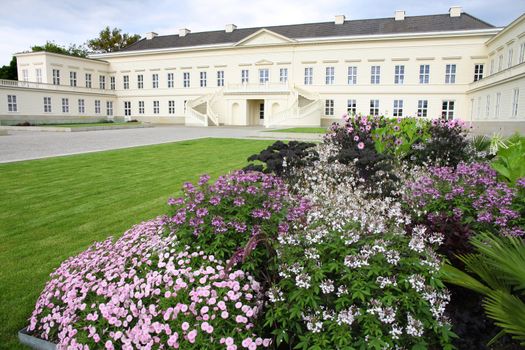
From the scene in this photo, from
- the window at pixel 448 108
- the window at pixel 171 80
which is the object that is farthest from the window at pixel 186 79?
the window at pixel 448 108

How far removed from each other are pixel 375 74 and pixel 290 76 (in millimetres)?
9573

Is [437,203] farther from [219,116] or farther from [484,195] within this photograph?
[219,116]

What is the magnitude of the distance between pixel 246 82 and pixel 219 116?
207 inches

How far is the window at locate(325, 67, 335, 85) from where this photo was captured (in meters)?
45.4

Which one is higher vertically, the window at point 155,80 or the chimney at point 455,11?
the chimney at point 455,11

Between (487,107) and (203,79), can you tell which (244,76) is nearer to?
(203,79)

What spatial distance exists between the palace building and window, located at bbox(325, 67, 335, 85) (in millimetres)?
121

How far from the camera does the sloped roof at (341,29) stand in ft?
138

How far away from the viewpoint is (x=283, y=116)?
39.8m

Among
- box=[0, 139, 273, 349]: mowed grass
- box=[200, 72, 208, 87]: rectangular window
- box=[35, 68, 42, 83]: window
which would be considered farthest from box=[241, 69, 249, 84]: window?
box=[0, 139, 273, 349]: mowed grass

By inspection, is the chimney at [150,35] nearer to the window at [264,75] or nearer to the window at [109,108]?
the window at [109,108]

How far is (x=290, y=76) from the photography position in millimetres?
46625

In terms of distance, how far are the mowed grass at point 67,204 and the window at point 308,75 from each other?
3330 centimetres

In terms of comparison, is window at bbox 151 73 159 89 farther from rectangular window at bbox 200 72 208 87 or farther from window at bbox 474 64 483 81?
window at bbox 474 64 483 81
